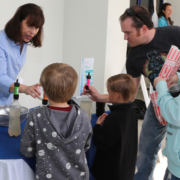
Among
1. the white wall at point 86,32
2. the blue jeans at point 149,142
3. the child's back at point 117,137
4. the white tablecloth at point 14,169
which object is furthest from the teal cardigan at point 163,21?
the white tablecloth at point 14,169

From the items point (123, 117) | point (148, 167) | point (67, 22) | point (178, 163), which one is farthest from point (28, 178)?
point (67, 22)

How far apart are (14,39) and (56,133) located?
0.94 metres

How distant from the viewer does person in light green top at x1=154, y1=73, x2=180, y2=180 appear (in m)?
0.97

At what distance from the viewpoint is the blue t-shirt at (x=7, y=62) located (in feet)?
4.75

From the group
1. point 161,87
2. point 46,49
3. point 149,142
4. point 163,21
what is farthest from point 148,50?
point 163,21

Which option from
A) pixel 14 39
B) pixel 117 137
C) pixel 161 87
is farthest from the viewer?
pixel 14 39

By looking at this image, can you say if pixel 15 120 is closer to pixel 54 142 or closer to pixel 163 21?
pixel 54 142

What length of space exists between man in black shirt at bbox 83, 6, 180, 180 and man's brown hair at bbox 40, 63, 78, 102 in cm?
63

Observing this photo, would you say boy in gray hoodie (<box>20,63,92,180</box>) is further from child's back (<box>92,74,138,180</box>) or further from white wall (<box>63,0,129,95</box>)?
white wall (<box>63,0,129,95</box>)

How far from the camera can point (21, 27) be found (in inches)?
59.9

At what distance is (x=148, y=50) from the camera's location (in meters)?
1.52

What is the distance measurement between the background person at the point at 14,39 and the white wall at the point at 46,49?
3.14ft

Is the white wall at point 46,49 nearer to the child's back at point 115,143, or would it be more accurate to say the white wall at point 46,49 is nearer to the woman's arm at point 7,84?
the woman's arm at point 7,84

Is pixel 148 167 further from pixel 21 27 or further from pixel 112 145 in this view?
pixel 21 27
